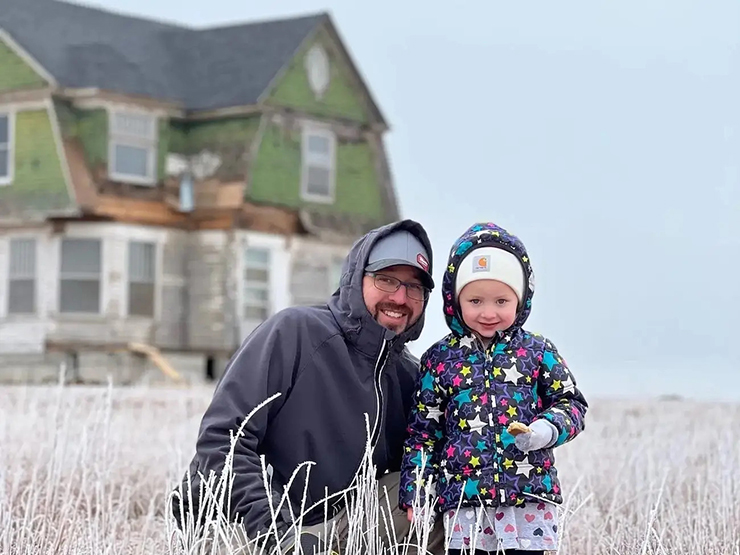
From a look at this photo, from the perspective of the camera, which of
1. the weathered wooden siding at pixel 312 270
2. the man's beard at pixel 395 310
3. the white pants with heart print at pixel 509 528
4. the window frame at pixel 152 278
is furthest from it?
the weathered wooden siding at pixel 312 270

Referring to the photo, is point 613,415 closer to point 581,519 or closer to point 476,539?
point 581,519

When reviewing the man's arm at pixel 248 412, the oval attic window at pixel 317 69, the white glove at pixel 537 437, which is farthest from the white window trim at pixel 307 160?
the white glove at pixel 537 437

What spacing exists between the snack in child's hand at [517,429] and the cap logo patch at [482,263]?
601 millimetres

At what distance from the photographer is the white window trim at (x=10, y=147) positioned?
22.1 metres

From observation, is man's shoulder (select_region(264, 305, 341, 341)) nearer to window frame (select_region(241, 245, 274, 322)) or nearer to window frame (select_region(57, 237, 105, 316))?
window frame (select_region(57, 237, 105, 316))

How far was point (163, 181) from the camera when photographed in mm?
22891

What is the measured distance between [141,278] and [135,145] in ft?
7.46

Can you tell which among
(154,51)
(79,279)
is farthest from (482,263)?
(154,51)

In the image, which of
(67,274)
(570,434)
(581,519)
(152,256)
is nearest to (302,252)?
(152,256)

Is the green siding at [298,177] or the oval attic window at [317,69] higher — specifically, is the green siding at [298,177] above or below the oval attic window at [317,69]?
below

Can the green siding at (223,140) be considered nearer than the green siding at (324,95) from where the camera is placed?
Yes

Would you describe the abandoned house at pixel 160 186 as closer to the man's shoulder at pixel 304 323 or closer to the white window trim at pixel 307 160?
the white window trim at pixel 307 160

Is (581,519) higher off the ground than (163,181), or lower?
lower

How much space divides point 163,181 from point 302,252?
294 centimetres
